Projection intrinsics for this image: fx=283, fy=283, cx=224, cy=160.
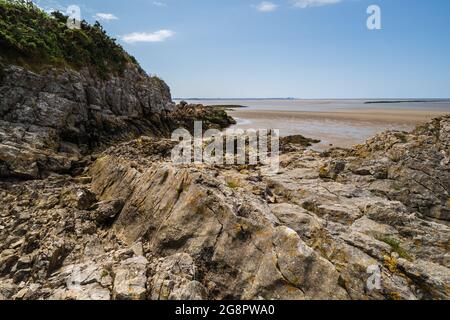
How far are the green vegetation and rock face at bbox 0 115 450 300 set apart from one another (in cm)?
1635

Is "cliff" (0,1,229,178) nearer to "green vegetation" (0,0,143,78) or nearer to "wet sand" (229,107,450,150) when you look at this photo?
"green vegetation" (0,0,143,78)

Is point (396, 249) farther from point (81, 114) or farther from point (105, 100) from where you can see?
point (105, 100)

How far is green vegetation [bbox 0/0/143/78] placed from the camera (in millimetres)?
26203

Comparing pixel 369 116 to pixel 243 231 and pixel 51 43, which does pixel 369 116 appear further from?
pixel 243 231

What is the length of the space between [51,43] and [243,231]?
103 feet

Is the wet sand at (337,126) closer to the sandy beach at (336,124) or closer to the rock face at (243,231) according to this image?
the sandy beach at (336,124)

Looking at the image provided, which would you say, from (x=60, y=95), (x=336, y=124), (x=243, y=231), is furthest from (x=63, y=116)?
(x=336, y=124)

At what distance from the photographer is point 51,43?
1171 inches

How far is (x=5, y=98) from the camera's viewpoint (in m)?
22.6

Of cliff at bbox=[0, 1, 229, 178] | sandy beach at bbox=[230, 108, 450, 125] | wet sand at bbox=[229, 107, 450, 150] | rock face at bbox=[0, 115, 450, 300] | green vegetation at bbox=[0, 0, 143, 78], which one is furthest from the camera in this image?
sandy beach at bbox=[230, 108, 450, 125]

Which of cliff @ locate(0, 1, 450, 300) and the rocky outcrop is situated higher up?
the rocky outcrop

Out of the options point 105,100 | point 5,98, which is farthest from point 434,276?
point 105,100

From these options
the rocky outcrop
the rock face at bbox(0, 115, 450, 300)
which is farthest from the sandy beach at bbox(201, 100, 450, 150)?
the rocky outcrop

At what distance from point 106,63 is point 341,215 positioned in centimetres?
3438
